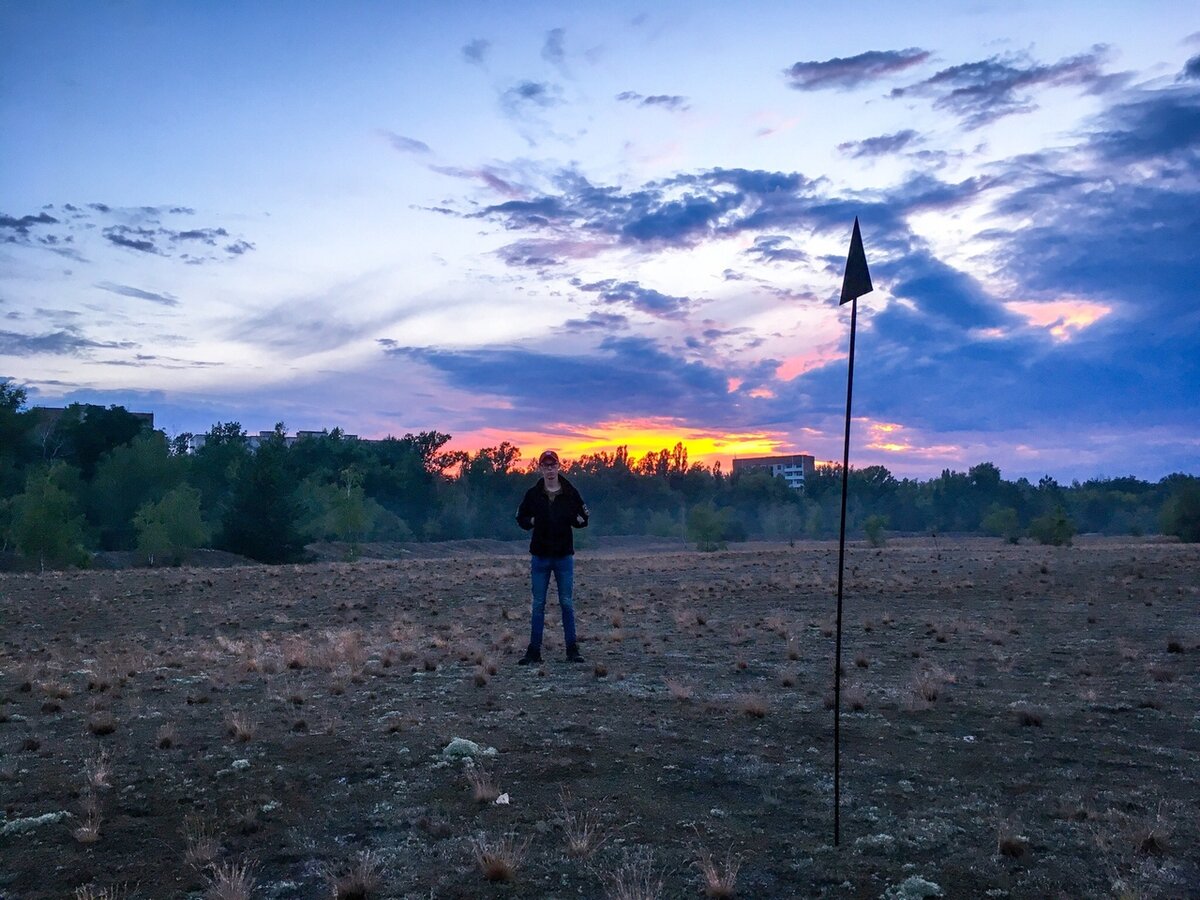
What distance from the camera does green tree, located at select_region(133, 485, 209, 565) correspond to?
2012 inches

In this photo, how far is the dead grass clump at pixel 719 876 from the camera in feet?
16.0

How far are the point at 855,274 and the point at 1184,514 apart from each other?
75.9 metres

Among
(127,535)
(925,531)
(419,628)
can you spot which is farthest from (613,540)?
(419,628)

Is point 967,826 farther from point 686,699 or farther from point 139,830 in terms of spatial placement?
point 139,830

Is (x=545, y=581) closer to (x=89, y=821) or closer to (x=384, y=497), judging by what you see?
(x=89, y=821)

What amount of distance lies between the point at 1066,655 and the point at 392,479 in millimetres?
89492

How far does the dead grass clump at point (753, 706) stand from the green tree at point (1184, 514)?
70.8 meters

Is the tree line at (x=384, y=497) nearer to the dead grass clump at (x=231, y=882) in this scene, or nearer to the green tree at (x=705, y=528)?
the green tree at (x=705, y=528)

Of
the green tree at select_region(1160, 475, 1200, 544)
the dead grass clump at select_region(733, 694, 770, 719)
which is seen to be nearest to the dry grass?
the dead grass clump at select_region(733, 694, 770, 719)

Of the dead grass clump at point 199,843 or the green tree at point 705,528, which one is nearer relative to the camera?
the dead grass clump at point 199,843

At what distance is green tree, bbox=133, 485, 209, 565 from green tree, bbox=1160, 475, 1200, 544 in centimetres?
7162

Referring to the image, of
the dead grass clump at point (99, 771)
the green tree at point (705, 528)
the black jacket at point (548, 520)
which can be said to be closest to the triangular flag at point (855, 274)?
the black jacket at point (548, 520)

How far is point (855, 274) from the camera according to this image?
6.22 metres

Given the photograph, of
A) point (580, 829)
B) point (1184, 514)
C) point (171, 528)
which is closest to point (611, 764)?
point (580, 829)
